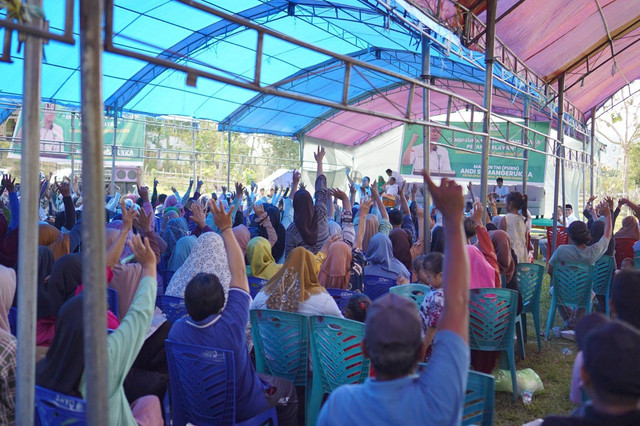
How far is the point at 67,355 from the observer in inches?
81.9

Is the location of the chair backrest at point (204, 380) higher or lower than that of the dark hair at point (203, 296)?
lower

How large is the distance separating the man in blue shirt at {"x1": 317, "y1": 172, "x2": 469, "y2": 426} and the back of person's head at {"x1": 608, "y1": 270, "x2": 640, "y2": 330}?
1.40m

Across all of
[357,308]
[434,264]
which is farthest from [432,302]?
[357,308]

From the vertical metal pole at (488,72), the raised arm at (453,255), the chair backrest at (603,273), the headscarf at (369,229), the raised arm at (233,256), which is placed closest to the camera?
the raised arm at (453,255)

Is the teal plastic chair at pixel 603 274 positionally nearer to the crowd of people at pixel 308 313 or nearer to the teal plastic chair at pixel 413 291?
the crowd of people at pixel 308 313

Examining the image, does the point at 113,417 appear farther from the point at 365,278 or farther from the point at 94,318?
the point at 365,278

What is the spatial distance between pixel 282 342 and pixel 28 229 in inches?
81.0

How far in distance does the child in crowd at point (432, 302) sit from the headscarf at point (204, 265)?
1.51 metres

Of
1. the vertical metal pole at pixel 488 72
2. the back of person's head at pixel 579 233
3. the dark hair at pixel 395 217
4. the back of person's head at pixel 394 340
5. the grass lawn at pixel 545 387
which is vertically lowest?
the grass lawn at pixel 545 387

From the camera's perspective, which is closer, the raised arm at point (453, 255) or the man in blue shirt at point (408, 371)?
the man in blue shirt at point (408, 371)

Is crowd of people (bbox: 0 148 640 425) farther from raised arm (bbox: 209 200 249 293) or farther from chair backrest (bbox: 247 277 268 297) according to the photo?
chair backrest (bbox: 247 277 268 297)

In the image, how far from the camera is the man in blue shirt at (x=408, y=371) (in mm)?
1523

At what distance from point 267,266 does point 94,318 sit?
343 cm

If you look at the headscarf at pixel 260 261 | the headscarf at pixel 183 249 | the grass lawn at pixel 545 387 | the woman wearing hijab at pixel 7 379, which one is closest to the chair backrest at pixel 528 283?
the grass lawn at pixel 545 387
